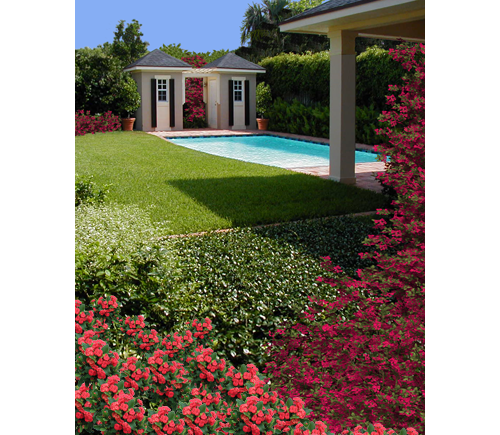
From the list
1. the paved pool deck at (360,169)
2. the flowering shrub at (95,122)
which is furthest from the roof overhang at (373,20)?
the flowering shrub at (95,122)

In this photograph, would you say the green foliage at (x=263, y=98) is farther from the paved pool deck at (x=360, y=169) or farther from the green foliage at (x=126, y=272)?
the green foliage at (x=126, y=272)

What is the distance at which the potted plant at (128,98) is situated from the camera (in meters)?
22.8

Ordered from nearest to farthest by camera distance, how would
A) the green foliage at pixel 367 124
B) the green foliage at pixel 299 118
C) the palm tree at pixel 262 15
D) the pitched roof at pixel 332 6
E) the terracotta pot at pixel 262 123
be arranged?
the pitched roof at pixel 332 6
the green foliage at pixel 367 124
the green foliage at pixel 299 118
the terracotta pot at pixel 262 123
the palm tree at pixel 262 15

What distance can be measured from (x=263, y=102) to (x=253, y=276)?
21205mm

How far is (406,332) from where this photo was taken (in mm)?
2713

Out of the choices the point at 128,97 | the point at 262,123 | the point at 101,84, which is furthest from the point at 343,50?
the point at 262,123

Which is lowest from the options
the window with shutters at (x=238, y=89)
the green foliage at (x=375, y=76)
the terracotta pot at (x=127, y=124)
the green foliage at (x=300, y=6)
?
the terracotta pot at (x=127, y=124)

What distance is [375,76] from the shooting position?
1789 centimetres

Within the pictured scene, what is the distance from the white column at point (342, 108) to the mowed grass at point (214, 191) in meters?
0.49

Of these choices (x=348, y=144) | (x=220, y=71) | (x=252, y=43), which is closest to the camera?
(x=348, y=144)

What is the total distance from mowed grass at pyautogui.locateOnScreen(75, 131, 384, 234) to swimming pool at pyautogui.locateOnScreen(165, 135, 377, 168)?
2534 mm
